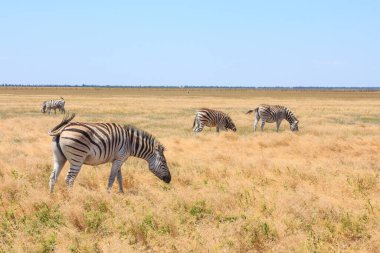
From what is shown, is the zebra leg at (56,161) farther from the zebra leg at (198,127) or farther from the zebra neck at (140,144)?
the zebra leg at (198,127)

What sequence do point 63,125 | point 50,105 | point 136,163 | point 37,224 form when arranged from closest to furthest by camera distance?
1. point 37,224
2. point 63,125
3. point 136,163
4. point 50,105

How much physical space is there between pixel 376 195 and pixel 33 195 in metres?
7.28

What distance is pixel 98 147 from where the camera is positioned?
29.4 ft

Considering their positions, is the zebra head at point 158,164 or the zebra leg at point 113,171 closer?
the zebra leg at point 113,171

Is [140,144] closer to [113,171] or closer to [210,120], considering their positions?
[113,171]

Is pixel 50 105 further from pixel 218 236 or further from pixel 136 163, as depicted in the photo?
pixel 218 236

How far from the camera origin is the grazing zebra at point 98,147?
8.77 metres

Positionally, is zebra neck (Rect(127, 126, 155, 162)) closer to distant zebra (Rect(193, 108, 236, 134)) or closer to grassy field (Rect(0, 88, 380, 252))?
grassy field (Rect(0, 88, 380, 252))

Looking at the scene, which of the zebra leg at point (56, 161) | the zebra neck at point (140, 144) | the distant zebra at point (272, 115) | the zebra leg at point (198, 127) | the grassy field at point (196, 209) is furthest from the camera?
the distant zebra at point (272, 115)

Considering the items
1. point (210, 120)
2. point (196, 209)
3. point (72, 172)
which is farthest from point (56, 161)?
point (210, 120)

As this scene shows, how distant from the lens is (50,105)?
39.8 meters

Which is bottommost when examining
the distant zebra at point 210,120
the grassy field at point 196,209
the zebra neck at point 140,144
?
the grassy field at point 196,209

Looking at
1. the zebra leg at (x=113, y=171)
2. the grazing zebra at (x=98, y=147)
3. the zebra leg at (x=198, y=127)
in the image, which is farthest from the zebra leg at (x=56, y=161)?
the zebra leg at (x=198, y=127)

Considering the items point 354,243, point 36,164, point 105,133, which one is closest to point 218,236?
point 354,243
